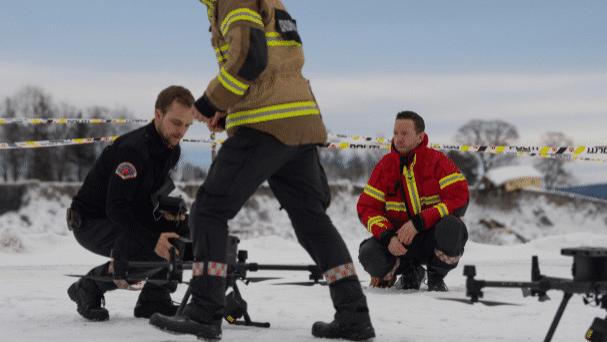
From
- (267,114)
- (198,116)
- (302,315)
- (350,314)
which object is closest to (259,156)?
(267,114)

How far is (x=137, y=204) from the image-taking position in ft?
13.7

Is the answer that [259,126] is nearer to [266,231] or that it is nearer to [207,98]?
[207,98]

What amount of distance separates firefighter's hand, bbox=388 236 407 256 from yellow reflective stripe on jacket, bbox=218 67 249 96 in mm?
2346

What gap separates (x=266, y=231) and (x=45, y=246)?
1436cm

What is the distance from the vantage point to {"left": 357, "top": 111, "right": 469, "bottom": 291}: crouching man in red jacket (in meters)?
5.30

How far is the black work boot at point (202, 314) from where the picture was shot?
10.5ft

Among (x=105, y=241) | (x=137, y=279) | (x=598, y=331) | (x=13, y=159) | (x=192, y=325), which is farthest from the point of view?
(x=13, y=159)

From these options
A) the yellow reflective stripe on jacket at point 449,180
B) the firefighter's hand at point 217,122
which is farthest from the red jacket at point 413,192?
the firefighter's hand at point 217,122

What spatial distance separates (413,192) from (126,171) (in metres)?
2.14

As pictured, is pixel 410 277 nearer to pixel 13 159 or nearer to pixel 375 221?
pixel 375 221

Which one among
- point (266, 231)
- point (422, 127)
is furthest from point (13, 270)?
point (266, 231)

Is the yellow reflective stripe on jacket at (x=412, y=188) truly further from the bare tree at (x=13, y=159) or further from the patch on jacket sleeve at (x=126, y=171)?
the bare tree at (x=13, y=159)

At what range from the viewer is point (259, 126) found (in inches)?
130

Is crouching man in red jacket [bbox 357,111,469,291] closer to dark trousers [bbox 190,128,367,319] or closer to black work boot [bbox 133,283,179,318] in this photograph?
black work boot [bbox 133,283,179,318]
